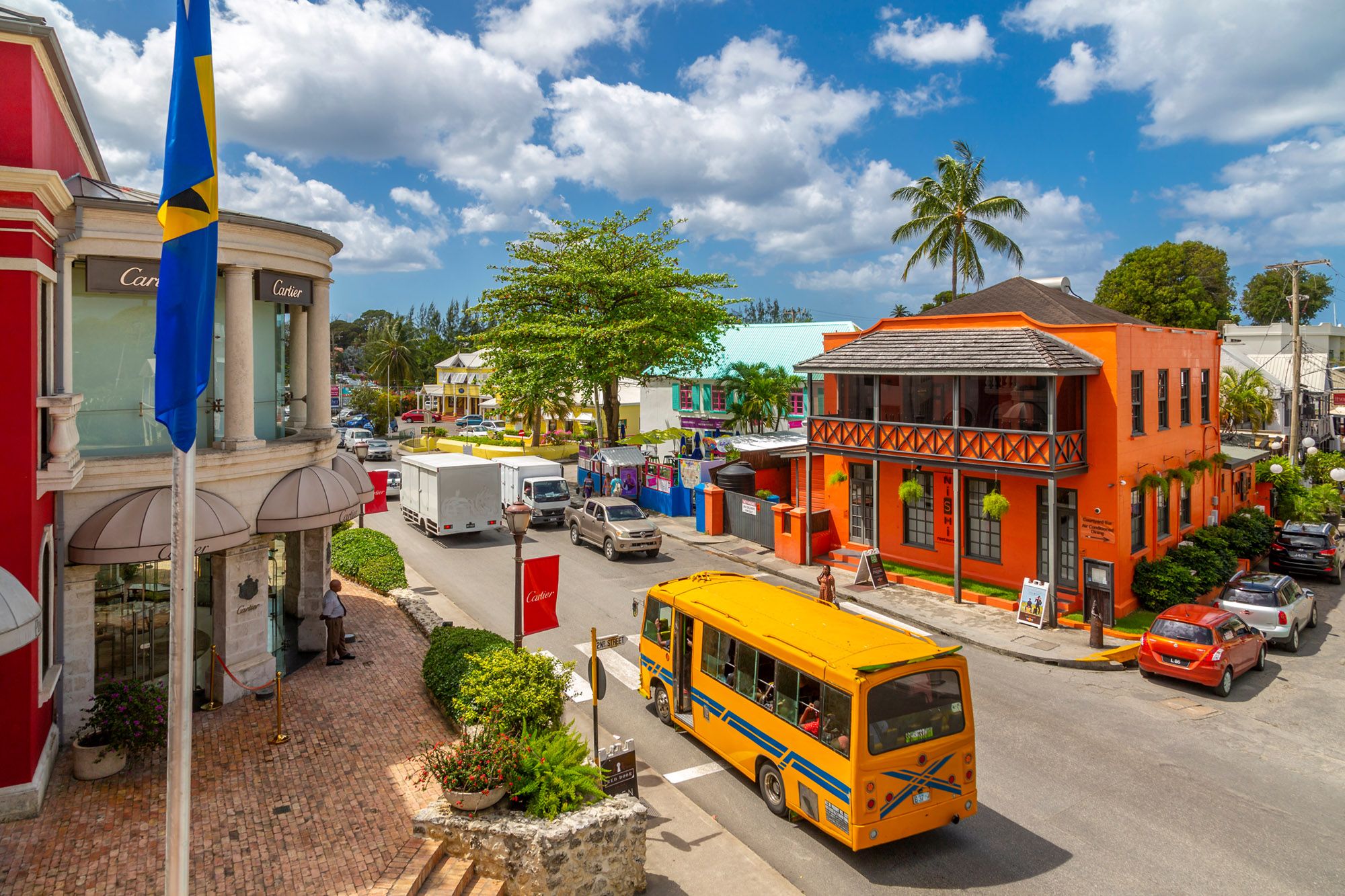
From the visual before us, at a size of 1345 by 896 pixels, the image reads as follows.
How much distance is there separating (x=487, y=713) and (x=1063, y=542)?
16754mm

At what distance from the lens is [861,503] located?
25656 millimetres

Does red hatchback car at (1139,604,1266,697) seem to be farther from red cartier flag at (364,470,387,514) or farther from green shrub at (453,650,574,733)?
red cartier flag at (364,470,387,514)

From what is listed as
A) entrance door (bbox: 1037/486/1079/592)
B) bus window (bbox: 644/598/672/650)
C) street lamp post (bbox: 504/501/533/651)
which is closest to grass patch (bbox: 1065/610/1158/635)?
entrance door (bbox: 1037/486/1079/592)

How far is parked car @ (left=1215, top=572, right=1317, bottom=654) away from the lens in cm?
1861

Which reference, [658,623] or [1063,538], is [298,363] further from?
[1063,538]

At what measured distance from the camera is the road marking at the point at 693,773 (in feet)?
39.4

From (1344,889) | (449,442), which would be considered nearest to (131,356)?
(1344,889)

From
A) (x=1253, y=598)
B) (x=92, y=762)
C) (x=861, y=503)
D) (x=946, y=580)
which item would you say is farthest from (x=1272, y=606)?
(x=92, y=762)

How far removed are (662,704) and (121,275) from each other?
1050 cm

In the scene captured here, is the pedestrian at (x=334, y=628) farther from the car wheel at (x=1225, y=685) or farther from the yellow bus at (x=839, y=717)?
the car wheel at (x=1225, y=685)

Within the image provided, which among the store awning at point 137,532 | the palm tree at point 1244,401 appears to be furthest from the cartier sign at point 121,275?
the palm tree at point 1244,401

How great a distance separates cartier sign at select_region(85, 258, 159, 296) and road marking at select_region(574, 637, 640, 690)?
970 centimetres

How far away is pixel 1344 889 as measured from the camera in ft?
30.8

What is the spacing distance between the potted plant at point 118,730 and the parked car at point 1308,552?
1187 inches
